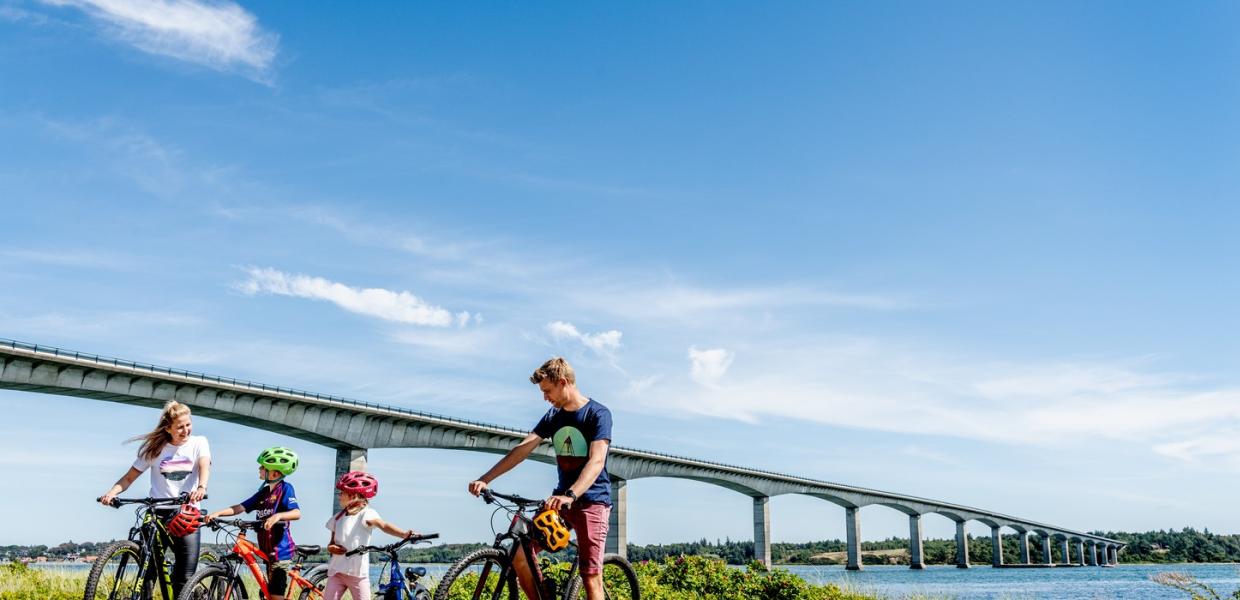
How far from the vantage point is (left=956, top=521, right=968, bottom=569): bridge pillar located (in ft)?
334

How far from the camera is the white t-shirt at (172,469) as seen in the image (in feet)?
25.6

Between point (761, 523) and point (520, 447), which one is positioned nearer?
point (520, 447)

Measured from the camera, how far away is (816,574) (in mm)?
16031

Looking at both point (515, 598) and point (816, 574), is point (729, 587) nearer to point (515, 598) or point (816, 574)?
point (816, 574)

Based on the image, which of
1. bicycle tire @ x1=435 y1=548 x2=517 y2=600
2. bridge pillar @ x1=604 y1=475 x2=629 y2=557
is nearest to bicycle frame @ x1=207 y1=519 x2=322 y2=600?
bicycle tire @ x1=435 y1=548 x2=517 y2=600

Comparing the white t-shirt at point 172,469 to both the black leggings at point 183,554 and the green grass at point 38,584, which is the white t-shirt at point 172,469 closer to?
the black leggings at point 183,554

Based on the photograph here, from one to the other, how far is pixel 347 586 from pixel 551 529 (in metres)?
1.60

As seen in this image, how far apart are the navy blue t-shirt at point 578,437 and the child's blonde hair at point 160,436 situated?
3413mm

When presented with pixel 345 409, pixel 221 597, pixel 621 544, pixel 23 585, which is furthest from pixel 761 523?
pixel 221 597

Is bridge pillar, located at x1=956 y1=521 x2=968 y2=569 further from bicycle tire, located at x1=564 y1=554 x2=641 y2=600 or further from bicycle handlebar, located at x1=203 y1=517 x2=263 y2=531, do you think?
bicycle handlebar, located at x1=203 y1=517 x2=263 y2=531

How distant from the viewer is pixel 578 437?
21.0 feet

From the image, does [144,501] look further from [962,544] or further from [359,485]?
[962,544]

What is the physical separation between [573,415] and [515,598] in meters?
1.28

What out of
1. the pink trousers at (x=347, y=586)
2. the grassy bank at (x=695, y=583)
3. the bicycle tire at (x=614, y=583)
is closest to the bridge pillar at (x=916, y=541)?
the grassy bank at (x=695, y=583)
